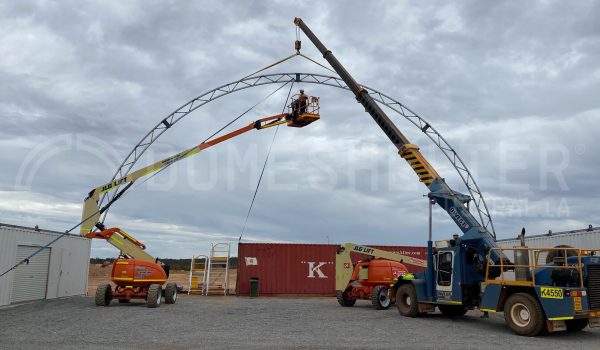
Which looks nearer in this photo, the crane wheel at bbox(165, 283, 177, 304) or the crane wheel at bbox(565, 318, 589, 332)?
the crane wheel at bbox(565, 318, 589, 332)

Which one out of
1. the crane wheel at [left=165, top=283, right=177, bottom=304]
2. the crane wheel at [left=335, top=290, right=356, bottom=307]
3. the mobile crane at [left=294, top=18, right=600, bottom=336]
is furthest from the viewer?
the crane wheel at [left=335, top=290, right=356, bottom=307]

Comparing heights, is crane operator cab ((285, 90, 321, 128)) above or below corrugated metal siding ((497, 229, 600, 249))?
above

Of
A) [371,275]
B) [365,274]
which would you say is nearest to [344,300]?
[365,274]

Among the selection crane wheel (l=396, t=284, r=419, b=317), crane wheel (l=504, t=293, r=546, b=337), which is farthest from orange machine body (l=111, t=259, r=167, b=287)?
crane wheel (l=504, t=293, r=546, b=337)

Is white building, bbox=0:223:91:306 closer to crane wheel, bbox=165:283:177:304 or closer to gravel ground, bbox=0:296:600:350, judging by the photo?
gravel ground, bbox=0:296:600:350

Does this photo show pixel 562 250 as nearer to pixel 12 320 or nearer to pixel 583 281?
pixel 583 281

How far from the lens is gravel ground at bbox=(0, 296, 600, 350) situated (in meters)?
12.3

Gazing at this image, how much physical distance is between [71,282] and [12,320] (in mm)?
10601

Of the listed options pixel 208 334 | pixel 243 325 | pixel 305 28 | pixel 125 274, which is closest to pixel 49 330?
pixel 208 334

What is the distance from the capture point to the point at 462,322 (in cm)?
1750

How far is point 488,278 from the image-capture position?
1609cm

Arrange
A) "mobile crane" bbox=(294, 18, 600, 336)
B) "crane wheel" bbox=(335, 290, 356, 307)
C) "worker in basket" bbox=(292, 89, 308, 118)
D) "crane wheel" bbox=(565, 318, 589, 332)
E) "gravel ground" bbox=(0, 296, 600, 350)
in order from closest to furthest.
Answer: "gravel ground" bbox=(0, 296, 600, 350)
"mobile crane" bbox=(294, 18, 600, 336)
"crane wheel" bbox=(565, 318, 589, 332)
"crane wheel" bbox=(335, 290, 356, 307)
"worker in basket" bbox=(292, 89, 308, 118)

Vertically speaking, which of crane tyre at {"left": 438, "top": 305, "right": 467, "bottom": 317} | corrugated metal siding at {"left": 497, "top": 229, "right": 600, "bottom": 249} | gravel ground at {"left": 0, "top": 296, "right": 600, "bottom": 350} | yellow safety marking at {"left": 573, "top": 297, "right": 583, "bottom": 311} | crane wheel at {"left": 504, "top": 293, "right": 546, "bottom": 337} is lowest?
gravel ground at {"left": 0, "top": 296, "right": 600, "bottom": 350}

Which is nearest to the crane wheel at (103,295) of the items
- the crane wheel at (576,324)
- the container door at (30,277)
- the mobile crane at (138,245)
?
the mobile crane at (138,245)
